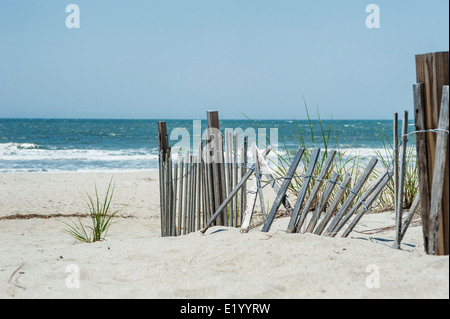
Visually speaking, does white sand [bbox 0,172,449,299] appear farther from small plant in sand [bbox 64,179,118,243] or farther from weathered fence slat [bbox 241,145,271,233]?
small plant in sand [bbox 64,179,118,243]

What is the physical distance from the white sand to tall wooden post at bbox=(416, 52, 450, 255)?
18 cm

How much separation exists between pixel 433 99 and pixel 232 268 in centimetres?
143

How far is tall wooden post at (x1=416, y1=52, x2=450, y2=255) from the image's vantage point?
2379mm

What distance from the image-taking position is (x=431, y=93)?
7.98 ft

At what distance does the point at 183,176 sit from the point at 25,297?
1875 millimetres

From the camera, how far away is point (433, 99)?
7.98 ft

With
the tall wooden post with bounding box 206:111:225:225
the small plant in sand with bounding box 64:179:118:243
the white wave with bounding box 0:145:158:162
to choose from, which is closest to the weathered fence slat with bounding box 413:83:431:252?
the tall wooden post with bounding box 206:111:225:225

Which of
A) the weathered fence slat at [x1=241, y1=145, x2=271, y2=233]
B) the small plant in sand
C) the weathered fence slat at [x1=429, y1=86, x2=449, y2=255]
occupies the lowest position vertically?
the small plant in sand

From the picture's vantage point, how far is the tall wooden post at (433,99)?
238 centimetres

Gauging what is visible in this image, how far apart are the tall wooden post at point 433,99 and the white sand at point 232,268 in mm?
185

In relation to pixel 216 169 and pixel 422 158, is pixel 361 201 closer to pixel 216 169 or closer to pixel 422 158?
pixel 422 158

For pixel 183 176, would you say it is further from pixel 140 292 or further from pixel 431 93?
pixel 431 93

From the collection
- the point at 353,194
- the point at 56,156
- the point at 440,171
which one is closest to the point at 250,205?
the point at 353,194
